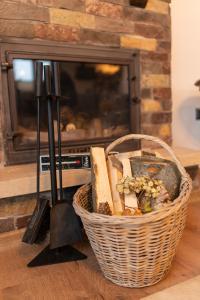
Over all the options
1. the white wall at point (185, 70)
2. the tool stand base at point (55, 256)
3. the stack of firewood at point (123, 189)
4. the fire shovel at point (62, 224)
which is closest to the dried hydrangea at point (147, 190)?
the stack of firewood at point (123, 189)

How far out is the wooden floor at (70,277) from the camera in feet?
3.11

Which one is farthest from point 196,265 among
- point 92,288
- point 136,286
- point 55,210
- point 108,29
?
point 108,29

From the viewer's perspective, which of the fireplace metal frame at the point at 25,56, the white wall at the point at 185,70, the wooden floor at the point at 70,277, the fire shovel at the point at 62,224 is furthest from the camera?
the white wall at the point at 185,70

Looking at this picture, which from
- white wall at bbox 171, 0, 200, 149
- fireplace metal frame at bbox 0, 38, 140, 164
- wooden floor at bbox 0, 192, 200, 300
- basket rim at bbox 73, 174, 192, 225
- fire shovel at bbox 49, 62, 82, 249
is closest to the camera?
basket rim at bbox 73, 174, 192, 225

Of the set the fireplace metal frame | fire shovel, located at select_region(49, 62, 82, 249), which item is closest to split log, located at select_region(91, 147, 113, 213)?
fire shovel, located at select_region(49, 62, 82, 249)

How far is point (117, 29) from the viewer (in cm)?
185

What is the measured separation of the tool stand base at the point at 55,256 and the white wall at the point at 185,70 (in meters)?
1.41

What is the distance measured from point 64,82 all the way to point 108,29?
18.3 inches

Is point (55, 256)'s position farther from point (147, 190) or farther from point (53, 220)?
point (147, 190)

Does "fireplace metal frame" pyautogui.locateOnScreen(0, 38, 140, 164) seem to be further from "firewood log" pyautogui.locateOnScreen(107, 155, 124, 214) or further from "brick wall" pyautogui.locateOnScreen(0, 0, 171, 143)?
"firewood log" pyautogui.locateOnScreen(107, 155, 124, 214)

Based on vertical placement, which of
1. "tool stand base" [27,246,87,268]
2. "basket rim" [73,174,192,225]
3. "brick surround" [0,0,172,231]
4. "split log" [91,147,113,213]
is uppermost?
"brick surround" [0,0,172,231]

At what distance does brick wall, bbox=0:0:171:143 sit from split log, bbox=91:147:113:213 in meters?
0.90

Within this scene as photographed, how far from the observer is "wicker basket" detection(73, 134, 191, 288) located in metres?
0.85

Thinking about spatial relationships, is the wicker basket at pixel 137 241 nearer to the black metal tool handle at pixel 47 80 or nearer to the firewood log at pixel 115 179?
the firewood log at pixel 115 179
